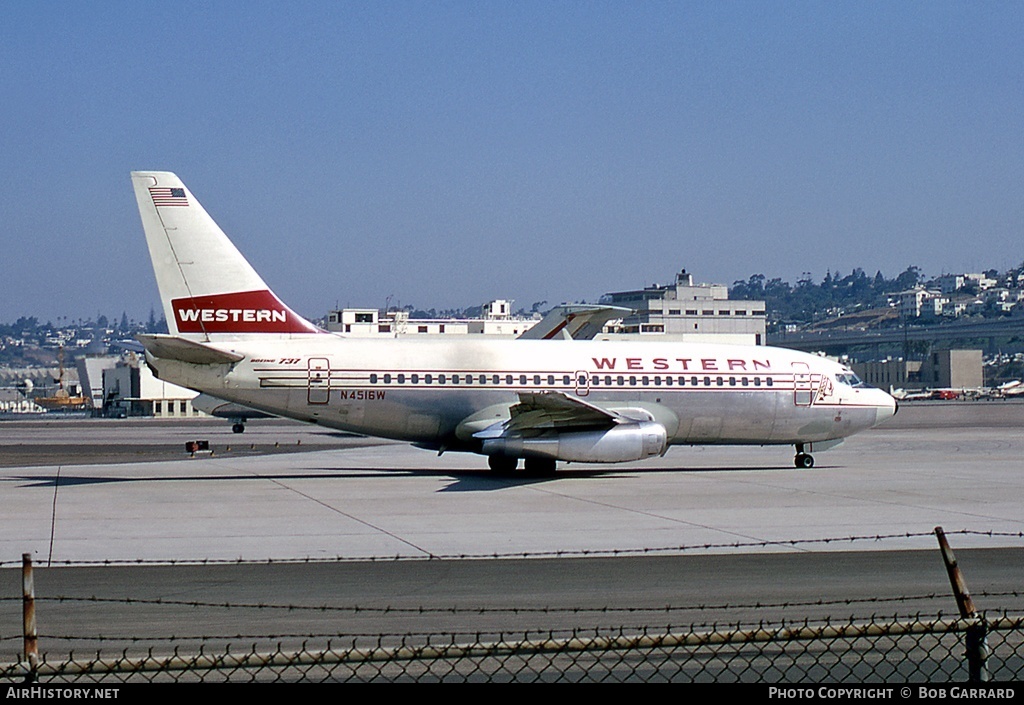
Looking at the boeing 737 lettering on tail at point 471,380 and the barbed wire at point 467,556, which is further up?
the boeing 737 lettering on tail at point 471,380

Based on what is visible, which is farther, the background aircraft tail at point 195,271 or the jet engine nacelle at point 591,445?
the jet engine nacelle at point 591,445

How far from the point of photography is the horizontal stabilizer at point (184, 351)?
26156mm

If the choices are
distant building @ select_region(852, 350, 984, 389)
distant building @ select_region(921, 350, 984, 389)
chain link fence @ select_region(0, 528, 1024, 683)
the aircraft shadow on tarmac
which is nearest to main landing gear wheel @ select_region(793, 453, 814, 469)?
the aircraft shadow on tarmac

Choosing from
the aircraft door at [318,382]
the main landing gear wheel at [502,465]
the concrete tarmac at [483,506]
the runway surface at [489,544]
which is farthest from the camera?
the main landing gear wheel at [502,465]

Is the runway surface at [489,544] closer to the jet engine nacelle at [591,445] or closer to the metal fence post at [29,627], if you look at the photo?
the jet engine nacelle at [591,445]

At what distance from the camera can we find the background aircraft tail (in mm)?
27016

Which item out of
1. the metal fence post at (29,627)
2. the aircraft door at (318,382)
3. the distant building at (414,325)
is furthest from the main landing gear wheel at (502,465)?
the distant building at (414,325)

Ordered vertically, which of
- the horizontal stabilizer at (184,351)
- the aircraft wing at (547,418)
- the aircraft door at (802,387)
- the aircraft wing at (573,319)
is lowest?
the aircraft wing at (547,418)

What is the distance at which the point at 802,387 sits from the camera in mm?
31531

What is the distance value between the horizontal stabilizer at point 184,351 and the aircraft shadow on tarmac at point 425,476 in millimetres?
3066

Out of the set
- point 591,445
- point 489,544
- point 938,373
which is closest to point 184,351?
point 591,445

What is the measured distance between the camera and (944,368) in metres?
172

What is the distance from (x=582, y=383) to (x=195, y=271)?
960 cm
